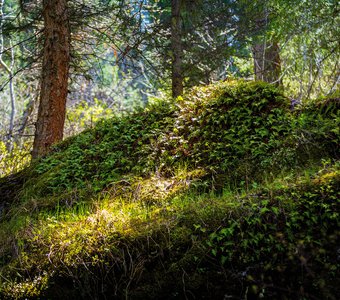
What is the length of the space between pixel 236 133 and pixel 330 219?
2.19 metres

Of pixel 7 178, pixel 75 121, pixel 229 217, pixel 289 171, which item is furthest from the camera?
pixel 75 121

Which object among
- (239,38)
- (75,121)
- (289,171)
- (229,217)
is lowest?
(229,217)

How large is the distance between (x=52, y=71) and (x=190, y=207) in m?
5.21

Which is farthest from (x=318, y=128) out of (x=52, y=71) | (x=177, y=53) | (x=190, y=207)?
(x=177, y=53)

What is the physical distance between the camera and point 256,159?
477 centimetres

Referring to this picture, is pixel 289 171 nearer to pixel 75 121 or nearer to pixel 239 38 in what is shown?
pixel 239 38

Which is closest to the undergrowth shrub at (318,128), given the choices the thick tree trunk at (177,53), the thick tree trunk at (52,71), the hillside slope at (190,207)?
the hillside slope at (190,207)

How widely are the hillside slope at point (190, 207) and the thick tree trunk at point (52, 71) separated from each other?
1.45 metres

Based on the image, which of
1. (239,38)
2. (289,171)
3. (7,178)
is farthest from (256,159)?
(239,38)

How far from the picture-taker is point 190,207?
12.8ft

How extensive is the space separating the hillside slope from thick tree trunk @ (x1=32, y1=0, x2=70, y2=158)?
145cm

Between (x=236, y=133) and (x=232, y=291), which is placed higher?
(x=236, y=133)

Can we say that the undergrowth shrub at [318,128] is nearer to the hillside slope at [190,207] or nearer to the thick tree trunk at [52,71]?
the hillside slope at [190,207]

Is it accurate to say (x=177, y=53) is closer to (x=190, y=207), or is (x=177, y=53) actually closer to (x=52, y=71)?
(x=52, y=71)
